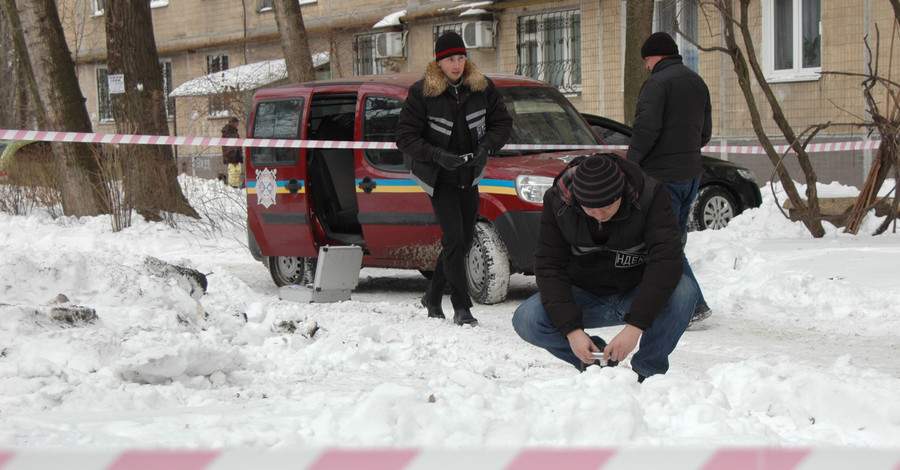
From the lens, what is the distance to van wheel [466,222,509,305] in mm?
8219

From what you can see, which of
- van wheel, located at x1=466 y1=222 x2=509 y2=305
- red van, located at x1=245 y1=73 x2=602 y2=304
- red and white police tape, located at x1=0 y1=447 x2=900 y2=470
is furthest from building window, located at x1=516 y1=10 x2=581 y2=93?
red and white police tape, located at x1=0 y1=447 x2=900 y2=470

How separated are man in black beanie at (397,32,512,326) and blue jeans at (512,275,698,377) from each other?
93.4 inches

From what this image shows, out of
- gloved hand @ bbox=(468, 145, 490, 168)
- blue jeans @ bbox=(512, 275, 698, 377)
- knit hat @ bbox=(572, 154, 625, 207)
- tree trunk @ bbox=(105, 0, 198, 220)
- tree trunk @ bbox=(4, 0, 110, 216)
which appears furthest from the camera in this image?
tree trunk @ bbox=(4, 0, 110, 216)

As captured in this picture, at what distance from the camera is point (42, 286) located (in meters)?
6.50

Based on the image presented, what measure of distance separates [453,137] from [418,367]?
6.07 ft

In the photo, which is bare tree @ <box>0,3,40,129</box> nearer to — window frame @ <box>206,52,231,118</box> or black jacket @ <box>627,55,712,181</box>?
window frame @ <box>206,52,231,118</box>

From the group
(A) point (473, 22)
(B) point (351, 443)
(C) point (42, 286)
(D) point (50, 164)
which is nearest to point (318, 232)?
(C) point (42, 286)

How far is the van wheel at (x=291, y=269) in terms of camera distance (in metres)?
9.59

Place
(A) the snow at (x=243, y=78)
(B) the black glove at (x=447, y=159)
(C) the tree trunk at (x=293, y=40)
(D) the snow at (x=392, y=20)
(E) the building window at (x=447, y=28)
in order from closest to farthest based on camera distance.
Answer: (B) the black glove at (x=447, y=159) → (C) the tree trunk at (x=293, y=40) → (E) the building window at (x=447, y=28) → (D) the snow at (x=392, y=20) → (A) the snow at (x=243, y=78)

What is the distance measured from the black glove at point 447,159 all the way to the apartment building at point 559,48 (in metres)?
5.17

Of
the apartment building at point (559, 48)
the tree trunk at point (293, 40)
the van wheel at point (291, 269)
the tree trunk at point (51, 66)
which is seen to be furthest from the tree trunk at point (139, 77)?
the apartment building at point (559, 48)

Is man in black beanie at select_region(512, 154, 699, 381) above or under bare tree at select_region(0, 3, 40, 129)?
under

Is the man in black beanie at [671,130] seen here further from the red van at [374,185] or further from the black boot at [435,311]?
the black boot at [435,311]

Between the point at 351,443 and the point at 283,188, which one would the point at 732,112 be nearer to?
the point at 283,188
